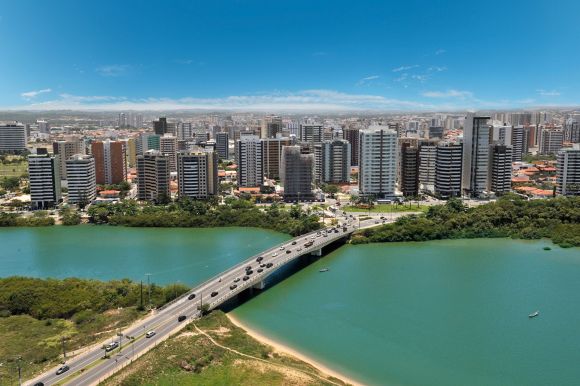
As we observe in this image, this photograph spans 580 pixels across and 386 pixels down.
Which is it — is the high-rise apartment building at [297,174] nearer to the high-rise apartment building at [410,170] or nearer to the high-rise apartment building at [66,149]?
the high-rise apartment building at [410,170]

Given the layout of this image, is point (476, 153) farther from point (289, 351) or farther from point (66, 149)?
point (66, 149)

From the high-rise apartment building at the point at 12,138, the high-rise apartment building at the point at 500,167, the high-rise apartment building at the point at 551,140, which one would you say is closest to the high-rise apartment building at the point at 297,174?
the high-rise apartment building at the point at 500,167

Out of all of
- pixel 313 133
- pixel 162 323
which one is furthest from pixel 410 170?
pixel 162 323

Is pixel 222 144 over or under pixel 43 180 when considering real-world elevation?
over

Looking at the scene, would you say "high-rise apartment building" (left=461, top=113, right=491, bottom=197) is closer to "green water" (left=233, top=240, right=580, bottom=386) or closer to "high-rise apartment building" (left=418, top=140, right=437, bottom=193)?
"high-rise apartment building" (left=418, top=140, right=437, bottom=193)

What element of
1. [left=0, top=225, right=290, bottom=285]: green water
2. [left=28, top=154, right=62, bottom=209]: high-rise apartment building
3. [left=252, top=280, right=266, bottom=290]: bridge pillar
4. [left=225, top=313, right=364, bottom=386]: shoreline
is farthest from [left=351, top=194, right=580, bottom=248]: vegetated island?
[left=28, top=154, right=62, bottom=209]: high-rise apartment building
